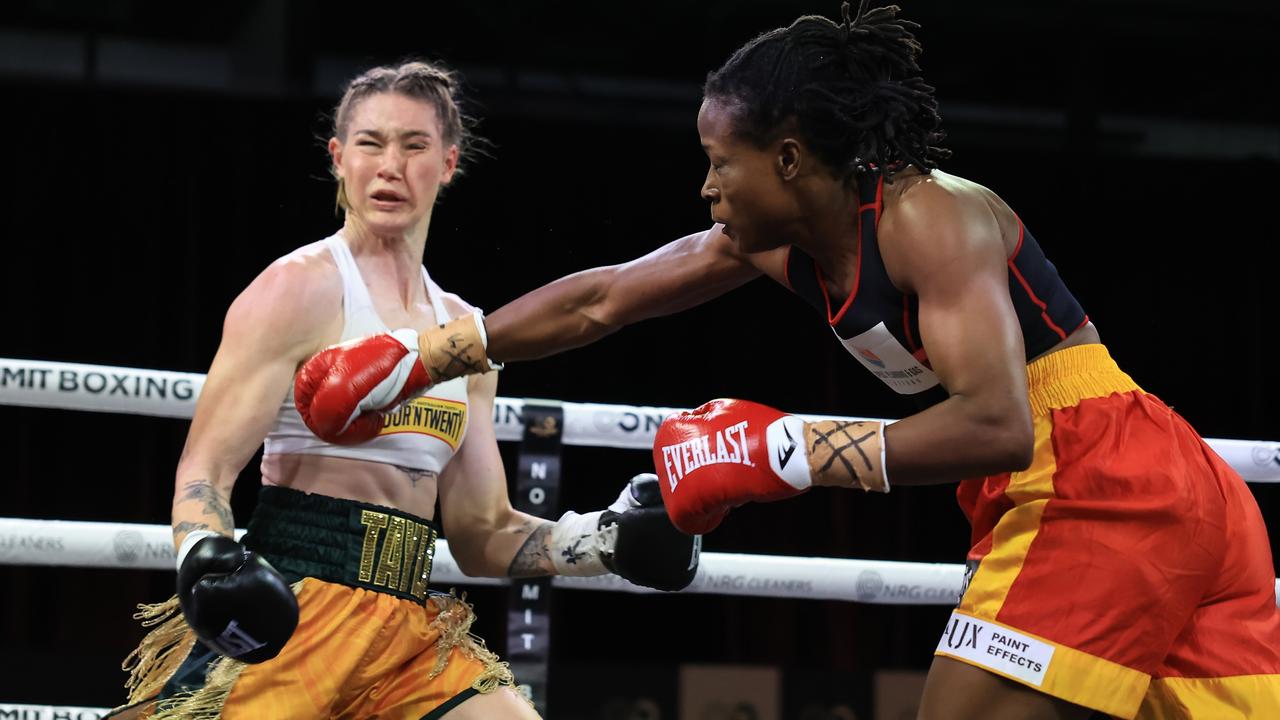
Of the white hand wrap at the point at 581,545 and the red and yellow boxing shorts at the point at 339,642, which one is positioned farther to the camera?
the white hand wrap at the point at 581,545

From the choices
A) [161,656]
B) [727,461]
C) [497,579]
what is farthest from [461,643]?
[727,461]

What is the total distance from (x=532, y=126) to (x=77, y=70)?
1.79m

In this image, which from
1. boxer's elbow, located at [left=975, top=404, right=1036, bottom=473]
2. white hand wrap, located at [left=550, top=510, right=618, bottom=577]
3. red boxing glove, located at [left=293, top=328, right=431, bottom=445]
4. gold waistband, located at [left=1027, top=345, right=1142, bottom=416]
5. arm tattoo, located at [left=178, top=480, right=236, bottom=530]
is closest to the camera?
boxer's elbow, located at [left=975, top=404, right=1036, bottom=473]

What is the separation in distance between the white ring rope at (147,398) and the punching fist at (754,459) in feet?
2.23

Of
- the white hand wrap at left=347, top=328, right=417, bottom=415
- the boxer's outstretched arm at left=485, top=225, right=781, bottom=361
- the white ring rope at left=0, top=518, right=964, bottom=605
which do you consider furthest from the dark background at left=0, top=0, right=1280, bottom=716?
the white hand wrap at left=347, top=328, right=417, bottom=415

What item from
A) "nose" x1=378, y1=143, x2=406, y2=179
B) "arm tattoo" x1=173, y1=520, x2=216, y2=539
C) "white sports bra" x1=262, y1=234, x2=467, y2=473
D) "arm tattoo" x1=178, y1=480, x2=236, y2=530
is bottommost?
"arm tattoo" x1=173, y1=520, x2=216, y2=539

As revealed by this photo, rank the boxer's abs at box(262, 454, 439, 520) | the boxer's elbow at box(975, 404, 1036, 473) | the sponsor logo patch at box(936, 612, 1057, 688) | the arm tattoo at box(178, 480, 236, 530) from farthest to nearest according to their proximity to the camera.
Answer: the boxer's abs at box(262, 454, 439, 520), the arm tattoo at box(178, 480, 236, 530), the sponsor logo patch at box(936, 612, 1057, 688), the boxer's elbow at box(975, 404, 1036, 473)

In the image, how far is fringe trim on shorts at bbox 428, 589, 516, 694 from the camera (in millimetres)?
1912

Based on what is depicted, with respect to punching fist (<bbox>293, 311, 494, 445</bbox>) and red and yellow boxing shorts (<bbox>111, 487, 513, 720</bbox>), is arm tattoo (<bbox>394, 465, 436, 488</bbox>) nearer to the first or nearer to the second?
red and yellow boxing shorts (<bbox>111, 487, 513, 720</bbox>)

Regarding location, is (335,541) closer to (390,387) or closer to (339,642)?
(339,642)

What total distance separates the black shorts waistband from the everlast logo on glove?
571 mm

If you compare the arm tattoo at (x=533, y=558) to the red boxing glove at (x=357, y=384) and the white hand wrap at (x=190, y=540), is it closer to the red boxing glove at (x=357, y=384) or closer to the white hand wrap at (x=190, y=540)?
→ the red boxing glove at (x=357, y=384)

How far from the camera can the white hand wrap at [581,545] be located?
79.9 inches

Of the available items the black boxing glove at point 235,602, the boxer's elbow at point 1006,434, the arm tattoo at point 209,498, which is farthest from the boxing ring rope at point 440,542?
the boxer's elbow at point 1006,434
